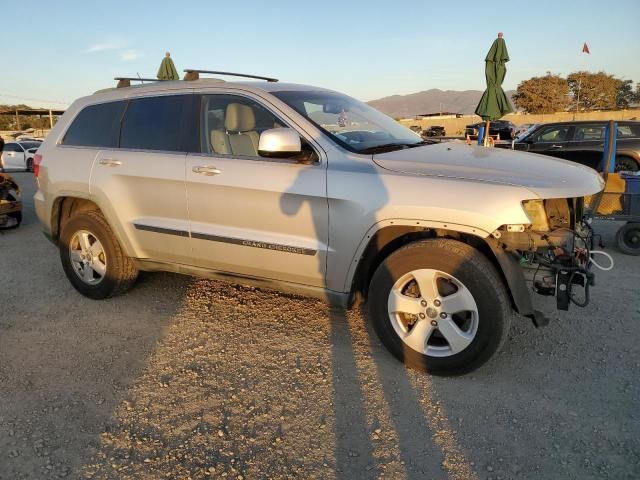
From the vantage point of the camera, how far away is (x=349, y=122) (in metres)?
3.90

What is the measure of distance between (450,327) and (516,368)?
23.7 inches

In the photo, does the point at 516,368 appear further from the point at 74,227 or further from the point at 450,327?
the point at 74,227

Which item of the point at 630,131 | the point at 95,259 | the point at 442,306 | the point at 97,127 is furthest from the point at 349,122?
the point at 630,131

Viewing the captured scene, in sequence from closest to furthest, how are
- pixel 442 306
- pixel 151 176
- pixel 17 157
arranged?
pixel 442 306 → pixel 151 176 → pixel 17 157

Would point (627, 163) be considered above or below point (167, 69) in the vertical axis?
below

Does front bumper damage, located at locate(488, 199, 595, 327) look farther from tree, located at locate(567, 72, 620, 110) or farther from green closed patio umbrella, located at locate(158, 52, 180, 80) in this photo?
tree, located at locate(567, 72, 620, 110)

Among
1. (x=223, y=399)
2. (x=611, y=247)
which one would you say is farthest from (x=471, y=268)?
(x=611, y=247)

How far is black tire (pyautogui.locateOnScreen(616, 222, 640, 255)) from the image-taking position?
593 cm

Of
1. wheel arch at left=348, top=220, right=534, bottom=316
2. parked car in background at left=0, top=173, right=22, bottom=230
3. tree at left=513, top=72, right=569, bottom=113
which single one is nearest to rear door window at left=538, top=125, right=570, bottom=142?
wheel arch at left=348, top=220, right=534, bottom=316

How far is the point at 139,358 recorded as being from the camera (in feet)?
11.4

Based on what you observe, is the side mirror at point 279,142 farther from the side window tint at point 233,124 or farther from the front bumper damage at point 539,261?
the front bumper damage at point 539,261

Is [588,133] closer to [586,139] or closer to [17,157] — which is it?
[586,139]

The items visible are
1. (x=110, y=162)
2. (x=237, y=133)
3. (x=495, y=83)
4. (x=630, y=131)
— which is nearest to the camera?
(x=237, y=133)

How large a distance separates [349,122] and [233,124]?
0.90m
